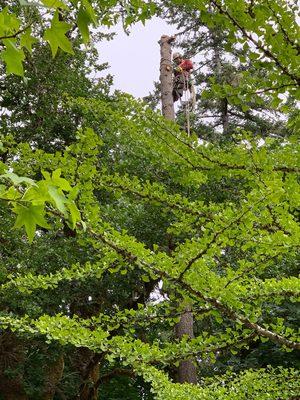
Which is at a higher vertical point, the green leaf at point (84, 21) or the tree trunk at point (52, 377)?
the tree trunk at point (52, 377)

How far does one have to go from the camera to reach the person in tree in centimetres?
885

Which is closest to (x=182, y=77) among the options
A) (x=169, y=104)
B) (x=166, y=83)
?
(x=166, y=83)

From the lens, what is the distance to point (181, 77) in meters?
9.27

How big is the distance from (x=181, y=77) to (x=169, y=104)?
3.35 feet

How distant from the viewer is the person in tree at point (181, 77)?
29.0ft

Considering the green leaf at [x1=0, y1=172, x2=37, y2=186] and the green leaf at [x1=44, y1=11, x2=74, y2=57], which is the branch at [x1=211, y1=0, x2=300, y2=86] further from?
the green leaf at [x1=0, y1=172, x2=37, y2=186]

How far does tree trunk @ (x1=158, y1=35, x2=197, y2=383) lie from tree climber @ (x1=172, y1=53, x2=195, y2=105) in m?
0.26

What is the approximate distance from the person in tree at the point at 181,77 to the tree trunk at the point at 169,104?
0.85 ft

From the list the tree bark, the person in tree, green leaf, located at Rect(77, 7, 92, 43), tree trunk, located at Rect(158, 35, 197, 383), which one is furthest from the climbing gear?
green leaf, located at Rect(77, 7, 92, 43)

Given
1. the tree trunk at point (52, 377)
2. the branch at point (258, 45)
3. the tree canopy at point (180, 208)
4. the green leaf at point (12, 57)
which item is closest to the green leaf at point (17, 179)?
the tree canopy at point (180, 208)

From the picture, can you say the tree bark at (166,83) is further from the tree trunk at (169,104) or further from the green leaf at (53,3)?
the green leaf at (53,3)

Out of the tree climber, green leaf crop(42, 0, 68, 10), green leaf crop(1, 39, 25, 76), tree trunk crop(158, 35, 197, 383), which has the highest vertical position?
the tree climber

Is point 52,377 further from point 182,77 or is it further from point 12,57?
point 12,57

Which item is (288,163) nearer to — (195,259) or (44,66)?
(195,259)
